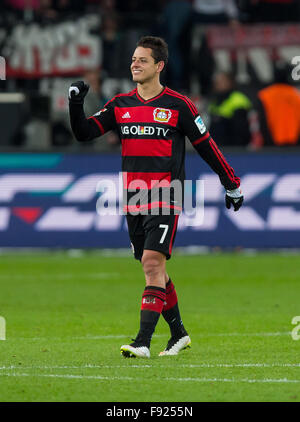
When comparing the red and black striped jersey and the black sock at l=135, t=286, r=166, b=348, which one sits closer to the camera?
the black sock at l=135, t=286, r=166, b=348

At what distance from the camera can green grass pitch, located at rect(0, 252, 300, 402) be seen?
707 centimetres

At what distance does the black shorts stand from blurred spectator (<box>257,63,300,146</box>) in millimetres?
10805

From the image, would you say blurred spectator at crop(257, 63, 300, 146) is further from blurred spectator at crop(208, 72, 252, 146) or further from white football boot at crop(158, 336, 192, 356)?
white football boot at crop(158, 336, 192, 356)

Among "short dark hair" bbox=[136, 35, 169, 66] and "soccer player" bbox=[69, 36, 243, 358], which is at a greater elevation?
"short dark hair" bbox=[136, 35, 169, 66]

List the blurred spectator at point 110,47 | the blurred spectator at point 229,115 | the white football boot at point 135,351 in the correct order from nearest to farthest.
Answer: the white football boot at point 135,351
the blurred spectator at point 229,115
the blurred spectator at point 110,47

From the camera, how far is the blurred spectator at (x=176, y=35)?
22297 mm

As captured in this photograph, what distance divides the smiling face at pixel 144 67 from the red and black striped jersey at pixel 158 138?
154 millimetres

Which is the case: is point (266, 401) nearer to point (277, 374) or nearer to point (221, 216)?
point (277, 374)

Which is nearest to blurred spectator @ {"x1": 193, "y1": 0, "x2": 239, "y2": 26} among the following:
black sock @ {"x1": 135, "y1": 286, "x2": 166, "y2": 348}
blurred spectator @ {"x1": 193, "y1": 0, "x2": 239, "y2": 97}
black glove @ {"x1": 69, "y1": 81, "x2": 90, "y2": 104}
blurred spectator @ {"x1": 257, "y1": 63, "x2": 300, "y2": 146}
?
blurred spectator @ {"x1": 193, "y1": 0, "x2": 239, "y2": 97}

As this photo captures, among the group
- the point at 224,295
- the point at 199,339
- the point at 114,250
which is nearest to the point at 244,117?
the point at 114,250

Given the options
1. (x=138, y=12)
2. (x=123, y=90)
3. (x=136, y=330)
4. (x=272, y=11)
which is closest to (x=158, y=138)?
(x=136, y=330)

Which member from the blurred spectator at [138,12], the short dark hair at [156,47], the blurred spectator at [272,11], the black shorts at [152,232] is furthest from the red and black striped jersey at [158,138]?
the blurred spectator at [272,11]

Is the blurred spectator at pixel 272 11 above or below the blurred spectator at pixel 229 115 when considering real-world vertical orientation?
above

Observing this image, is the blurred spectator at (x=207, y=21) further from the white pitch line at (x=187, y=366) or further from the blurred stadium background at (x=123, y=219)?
the white pitch line at (x=187, y=366)
